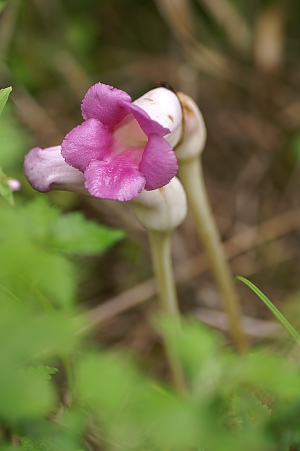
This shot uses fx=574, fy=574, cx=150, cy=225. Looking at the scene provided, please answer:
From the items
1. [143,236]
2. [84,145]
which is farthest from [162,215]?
[143,236]

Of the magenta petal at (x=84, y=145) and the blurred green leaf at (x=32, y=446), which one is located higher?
the magenta petal at (x=84, y=145)

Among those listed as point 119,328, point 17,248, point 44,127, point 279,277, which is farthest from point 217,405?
point 44,127

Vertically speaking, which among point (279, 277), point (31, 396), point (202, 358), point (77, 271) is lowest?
point (279, 277)

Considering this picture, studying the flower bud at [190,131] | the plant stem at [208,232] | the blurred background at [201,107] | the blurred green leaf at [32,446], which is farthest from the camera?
the blurred background at [201,107]

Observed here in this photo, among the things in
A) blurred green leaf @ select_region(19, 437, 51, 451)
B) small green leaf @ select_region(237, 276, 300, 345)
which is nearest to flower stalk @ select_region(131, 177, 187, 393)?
small green leaf @ select_region(237, 276, 300, 345)

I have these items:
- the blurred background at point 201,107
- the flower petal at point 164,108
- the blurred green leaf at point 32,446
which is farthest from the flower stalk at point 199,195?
the blurred green leaf at point 32,446

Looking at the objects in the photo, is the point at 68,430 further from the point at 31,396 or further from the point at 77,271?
→ the point at 77,271

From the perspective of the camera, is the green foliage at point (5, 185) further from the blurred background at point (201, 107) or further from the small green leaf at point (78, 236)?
the blurred background at point (201, 107)
